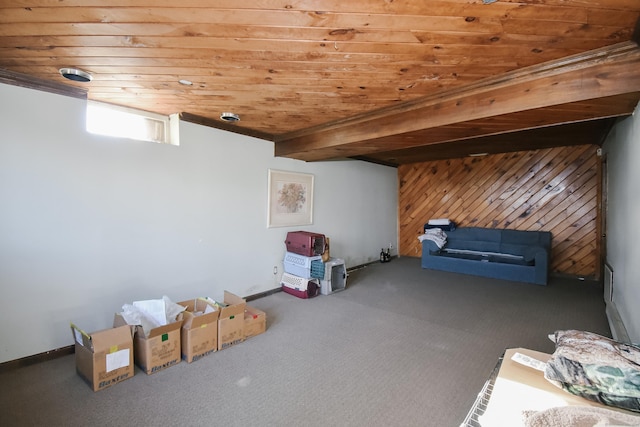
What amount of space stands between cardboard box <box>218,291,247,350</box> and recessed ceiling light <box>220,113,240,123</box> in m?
2.04

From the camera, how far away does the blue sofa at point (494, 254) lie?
496 cm

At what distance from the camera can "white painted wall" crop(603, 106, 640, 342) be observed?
237 cm

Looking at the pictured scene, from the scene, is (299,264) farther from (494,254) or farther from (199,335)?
(494,254)

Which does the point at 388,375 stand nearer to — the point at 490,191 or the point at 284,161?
the point at 284,161

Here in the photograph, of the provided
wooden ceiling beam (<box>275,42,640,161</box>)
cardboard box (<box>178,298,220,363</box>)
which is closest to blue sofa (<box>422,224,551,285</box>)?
wooden ceiling beam (<box>275,42,640,161</box>)

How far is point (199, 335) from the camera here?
2564mm

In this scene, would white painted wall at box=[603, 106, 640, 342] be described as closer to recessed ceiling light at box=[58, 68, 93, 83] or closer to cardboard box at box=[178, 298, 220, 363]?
cardboard box at box=[178, 298, 220, 363]

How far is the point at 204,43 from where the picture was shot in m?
1.84

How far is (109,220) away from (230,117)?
1.64 m

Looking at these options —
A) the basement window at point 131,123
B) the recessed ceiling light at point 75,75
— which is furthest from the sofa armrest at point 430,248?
the recessed ceiling light at point 75,75

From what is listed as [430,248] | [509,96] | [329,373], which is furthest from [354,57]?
[430,248]

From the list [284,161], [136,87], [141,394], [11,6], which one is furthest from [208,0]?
[284,161]

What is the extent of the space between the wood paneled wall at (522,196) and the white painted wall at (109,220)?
13.0 feet

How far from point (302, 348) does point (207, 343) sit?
2.79 feet
